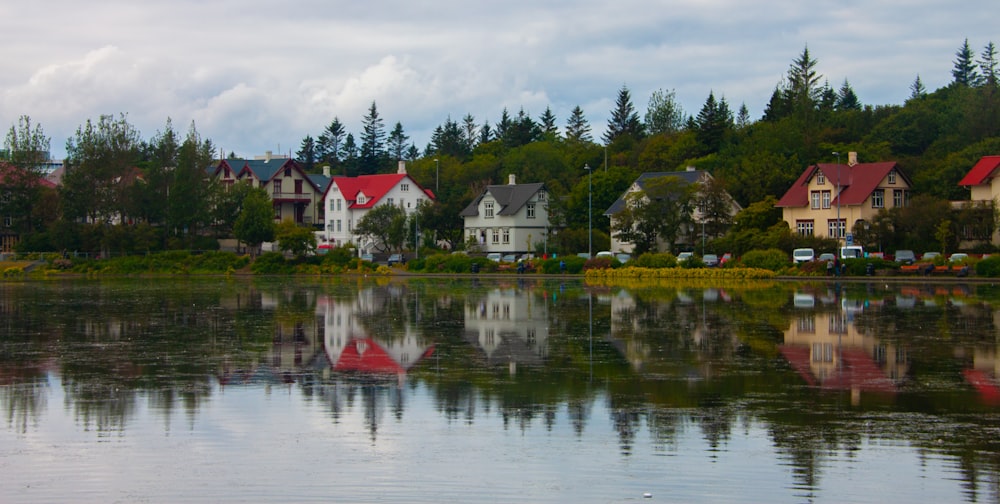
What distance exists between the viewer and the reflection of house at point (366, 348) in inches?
947

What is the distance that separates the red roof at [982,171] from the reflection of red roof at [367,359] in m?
55.9

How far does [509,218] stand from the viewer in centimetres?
9725

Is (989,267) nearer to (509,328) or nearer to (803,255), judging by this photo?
(803,255)

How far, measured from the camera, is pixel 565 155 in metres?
121

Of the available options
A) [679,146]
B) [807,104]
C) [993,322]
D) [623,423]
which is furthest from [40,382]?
[807,104]

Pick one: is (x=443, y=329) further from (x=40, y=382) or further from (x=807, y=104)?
(x=807, y=104)

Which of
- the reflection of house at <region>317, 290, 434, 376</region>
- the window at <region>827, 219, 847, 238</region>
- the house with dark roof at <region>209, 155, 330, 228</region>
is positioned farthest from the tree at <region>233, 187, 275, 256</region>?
the reflection of house at <region>317, 290, 434, 376</region>

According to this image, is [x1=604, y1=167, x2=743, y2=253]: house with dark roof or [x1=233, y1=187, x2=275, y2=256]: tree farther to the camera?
[x1=233, y1=187, x2=275, y2=256]: tree

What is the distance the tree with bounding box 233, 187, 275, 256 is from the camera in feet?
301

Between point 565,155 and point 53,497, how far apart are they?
110 meters

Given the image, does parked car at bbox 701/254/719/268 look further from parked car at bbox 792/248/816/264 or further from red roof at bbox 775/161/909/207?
red roof at bbox 775/161/909/207

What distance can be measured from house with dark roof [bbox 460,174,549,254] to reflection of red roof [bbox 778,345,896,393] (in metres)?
70.7

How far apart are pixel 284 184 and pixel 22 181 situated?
89.8 ft

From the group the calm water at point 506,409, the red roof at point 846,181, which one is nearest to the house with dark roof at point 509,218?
the red roof at point 846,181
